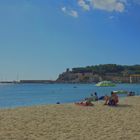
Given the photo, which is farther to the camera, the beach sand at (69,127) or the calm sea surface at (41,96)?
the calm sea surface at (41,96)

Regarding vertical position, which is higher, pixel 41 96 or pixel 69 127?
→ pixel 41 96

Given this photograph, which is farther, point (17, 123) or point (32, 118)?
point (32, 118)

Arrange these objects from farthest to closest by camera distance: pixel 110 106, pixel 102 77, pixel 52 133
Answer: pixel 102 77 → pixel 110 106 → pixel 52 133

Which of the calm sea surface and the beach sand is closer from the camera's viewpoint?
the beach sand

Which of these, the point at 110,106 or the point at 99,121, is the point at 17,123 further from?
the point at 110,106

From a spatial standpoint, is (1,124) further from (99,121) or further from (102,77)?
(102,77)

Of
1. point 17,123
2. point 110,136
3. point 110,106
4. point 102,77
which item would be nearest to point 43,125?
point 17,123

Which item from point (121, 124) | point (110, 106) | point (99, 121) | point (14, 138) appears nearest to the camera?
point (14, 138)

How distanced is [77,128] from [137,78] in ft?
618

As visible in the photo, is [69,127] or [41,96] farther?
[41,96]

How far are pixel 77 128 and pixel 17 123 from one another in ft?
8.17

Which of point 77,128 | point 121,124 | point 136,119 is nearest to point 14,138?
point 77,128

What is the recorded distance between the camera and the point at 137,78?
19938 centimetres

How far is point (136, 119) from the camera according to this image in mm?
16750
